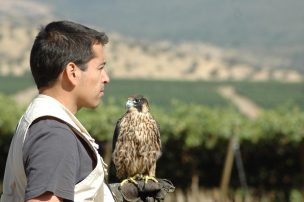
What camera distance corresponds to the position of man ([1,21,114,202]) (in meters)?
2.75

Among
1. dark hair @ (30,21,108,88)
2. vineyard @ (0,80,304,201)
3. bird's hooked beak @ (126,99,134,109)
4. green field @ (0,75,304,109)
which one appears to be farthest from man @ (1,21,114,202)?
green field @ (0,75,304,109)

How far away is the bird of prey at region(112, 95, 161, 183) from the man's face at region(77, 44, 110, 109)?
2.11 metres

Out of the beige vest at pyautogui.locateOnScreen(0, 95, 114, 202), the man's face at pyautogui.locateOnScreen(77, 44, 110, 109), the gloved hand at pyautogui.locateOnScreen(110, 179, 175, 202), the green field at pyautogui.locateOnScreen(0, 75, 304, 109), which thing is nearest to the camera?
the beige vest at pyautogui.locateOnScreen(0, 95, 114, 202)

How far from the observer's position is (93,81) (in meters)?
3.03

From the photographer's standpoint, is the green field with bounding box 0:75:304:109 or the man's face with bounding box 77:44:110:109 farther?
the green field with bounding box 0:75:304:109

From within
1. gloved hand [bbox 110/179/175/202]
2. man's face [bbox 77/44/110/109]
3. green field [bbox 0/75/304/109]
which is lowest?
green field [bbox 0/75/304/109]

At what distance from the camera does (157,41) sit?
199 metres

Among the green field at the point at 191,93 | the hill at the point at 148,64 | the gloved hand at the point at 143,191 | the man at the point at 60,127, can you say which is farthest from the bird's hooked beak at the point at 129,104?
the hill at the point at 148,64

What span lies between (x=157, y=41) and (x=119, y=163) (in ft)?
638

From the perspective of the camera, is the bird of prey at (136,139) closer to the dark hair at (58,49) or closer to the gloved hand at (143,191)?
the gloved hand at (143,191)

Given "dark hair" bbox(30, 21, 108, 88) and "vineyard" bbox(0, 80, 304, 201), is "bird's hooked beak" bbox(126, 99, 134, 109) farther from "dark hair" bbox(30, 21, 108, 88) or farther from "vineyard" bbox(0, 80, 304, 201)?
"vineyard" bbox(0, 80, 304, 201)

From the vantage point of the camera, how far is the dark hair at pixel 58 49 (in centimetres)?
293

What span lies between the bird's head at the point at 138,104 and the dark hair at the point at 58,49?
2151 mm

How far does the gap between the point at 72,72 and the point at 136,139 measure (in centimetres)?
237
